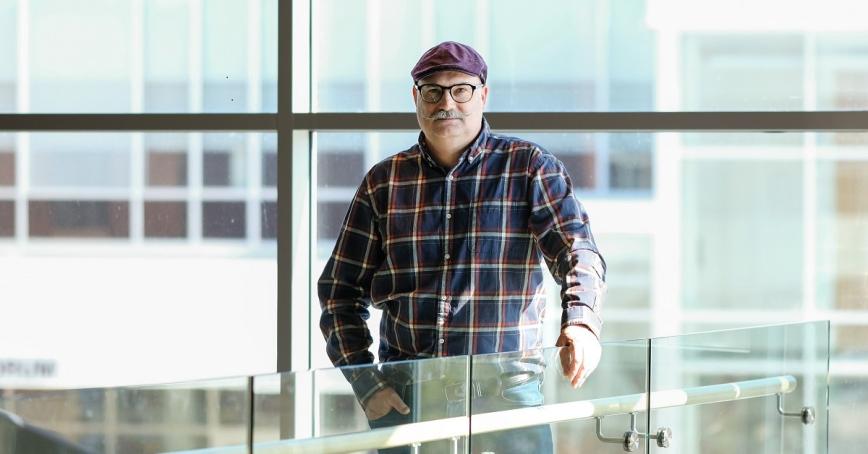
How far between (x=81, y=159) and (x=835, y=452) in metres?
2.92

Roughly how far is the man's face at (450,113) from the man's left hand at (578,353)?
0.56m

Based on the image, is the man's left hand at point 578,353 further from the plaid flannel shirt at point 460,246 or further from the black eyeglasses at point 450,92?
the black eyeglasses at point 450,92

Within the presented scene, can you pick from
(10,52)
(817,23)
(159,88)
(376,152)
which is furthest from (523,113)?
(10,52)

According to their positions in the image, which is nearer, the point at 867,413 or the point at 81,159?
the point at 867,413

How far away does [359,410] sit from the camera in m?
Result: 1.91

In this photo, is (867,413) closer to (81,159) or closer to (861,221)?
(861,221)

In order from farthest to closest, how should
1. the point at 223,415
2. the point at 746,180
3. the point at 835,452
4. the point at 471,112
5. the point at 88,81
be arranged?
the point at 88,81 → the point at 746,180 → the point at 835,452 → the point at 471,112 → the point at 223,415

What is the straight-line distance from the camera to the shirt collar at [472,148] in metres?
2.46

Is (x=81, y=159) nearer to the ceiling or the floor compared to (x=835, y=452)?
nearer to the ceiling

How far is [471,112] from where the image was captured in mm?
2438

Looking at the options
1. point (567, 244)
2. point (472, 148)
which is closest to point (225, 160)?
point (472, 148)

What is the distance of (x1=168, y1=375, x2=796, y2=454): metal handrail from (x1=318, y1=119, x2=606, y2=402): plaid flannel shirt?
0.91ft

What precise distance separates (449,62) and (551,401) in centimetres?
79

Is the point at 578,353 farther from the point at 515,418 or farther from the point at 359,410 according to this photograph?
the point at 359,410
